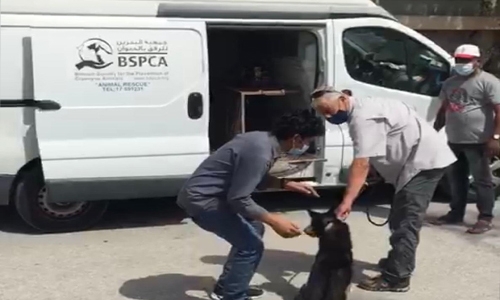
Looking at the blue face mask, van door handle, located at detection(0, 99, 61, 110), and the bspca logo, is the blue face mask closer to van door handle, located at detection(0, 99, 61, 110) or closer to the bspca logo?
the bspca logo

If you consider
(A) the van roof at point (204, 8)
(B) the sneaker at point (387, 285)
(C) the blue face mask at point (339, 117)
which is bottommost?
(B) the sneaker at point (387, 285)

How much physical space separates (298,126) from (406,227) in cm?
131

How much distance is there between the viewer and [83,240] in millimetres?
A: 6836

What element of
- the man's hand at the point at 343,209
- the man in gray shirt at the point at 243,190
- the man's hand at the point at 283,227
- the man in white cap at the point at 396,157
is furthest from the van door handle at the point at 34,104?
the man's hand at the point at 343,209

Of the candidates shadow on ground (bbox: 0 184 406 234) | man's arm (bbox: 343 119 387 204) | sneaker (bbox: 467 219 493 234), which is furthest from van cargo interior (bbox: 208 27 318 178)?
man's arm (bbox: 343 119 387 204)

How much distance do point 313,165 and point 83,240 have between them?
2185mm

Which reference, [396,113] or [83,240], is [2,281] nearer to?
[83,240]

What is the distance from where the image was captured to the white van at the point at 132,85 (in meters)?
6.59

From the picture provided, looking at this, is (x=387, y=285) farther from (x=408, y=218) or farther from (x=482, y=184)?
(x=482, y=184)

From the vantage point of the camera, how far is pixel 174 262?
629cm

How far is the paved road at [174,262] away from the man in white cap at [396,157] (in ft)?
0.79

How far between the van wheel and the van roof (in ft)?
4.40

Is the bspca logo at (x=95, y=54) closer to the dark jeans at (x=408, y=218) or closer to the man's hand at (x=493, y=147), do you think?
the dark jeans at (x=408, y=218)

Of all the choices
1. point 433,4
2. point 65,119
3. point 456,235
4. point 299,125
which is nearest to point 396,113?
point 299,125
